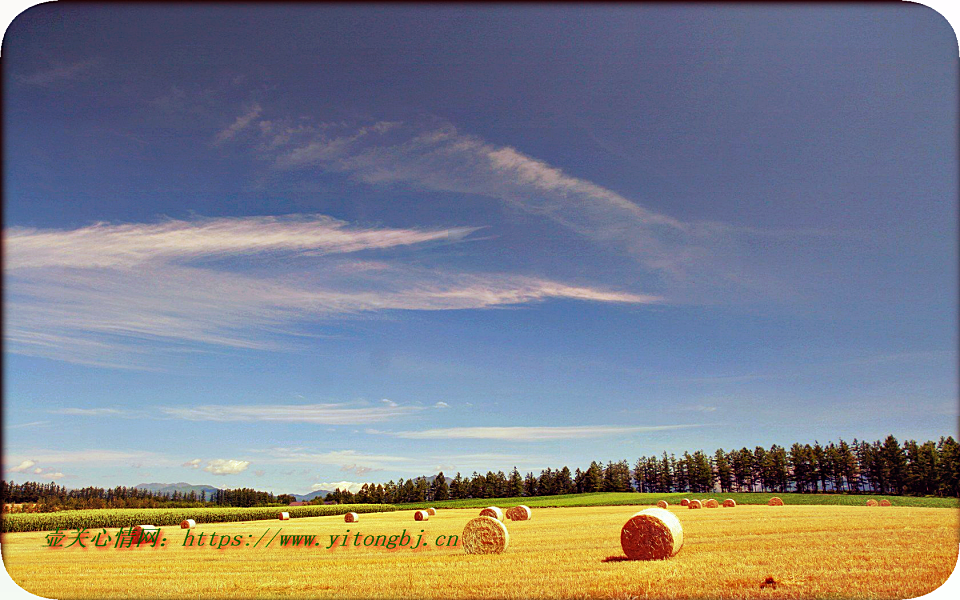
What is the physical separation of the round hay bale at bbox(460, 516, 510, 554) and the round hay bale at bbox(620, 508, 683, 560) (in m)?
3.51

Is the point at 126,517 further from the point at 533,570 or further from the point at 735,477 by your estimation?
the point at 735,477

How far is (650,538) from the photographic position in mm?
15016

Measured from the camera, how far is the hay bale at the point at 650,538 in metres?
14.9

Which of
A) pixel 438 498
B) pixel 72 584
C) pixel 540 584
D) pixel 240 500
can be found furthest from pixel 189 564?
pixel 438 498

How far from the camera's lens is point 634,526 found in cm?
1531

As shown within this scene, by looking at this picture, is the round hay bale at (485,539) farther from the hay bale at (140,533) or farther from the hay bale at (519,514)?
the hay bale at (519,514)

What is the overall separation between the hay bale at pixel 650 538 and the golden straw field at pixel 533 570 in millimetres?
441

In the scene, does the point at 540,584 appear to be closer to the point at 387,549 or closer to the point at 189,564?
the point at 387,549

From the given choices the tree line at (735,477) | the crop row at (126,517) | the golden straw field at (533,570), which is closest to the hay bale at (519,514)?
the golden straw field at (533,570)

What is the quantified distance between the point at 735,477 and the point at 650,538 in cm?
9593

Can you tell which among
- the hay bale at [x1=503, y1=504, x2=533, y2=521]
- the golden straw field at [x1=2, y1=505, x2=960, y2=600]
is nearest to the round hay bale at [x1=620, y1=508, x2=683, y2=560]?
the golden straw field at [x1=2, y1=505, x2=960, y2=600]

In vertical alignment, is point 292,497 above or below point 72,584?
below

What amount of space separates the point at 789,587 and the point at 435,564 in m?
7.65

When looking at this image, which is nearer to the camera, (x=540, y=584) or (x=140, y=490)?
(x=540, y=584)
